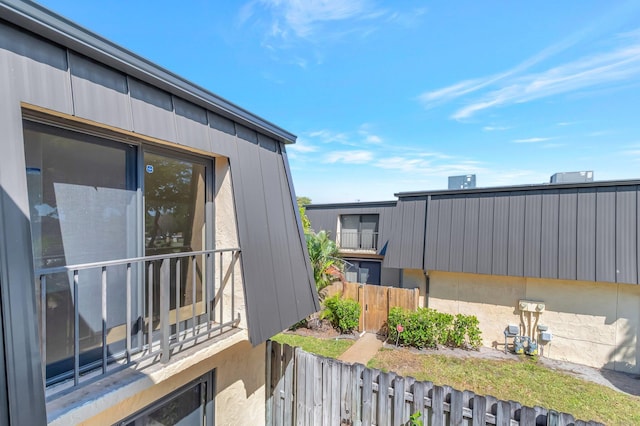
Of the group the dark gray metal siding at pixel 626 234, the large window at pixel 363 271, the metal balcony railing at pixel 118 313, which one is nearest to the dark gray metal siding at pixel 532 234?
the dark gray metal siding at pixel 626 234

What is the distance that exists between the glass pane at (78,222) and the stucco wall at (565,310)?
1045 cm

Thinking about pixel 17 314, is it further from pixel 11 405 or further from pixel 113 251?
pixel 113 251

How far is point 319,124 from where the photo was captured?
15.7 metres

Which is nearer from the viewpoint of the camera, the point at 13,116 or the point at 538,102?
the point at 13,116

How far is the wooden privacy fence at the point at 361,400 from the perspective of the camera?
341 centimetres

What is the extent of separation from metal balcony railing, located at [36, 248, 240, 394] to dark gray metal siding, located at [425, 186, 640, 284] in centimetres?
897

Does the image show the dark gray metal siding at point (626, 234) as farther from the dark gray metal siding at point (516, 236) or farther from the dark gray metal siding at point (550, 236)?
the dark gray metal siding at point (516, 236)

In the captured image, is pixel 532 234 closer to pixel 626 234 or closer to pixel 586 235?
pixel 586 235

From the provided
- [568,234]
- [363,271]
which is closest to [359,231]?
[363,271]

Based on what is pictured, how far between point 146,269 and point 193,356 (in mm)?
919

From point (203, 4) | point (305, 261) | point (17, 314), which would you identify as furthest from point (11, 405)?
point (203, 4)

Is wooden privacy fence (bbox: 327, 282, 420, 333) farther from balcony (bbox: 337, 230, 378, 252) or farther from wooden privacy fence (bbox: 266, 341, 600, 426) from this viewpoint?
wooden privacy fence (bbox: 266, 341, 600, 426)

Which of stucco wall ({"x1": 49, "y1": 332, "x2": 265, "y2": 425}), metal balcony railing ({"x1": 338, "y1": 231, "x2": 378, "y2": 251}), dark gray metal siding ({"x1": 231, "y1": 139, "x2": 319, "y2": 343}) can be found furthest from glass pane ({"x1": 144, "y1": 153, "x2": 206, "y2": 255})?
metal balcony railing ({"x1": 338, "y1": 231, "x2": 378, "y2": 251})

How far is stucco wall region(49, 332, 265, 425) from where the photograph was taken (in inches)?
72.6
